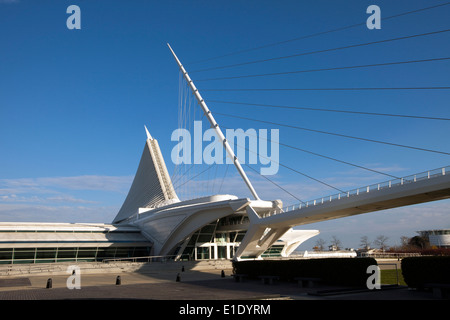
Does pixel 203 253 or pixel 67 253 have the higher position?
pixel 67 253

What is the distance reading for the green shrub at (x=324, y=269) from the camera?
59.2 ft

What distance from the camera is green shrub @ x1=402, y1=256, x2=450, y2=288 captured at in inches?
572

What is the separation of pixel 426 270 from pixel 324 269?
5485 millimetres

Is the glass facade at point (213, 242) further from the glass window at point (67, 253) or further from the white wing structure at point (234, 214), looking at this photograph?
the glass window at point (67, 253)

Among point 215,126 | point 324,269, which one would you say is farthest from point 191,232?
point 324,269

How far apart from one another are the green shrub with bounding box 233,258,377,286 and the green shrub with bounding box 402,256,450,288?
2.01 m

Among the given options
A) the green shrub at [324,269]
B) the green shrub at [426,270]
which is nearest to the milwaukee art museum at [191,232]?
the green shrub at [324,269]

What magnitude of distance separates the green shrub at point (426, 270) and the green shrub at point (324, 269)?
2.01 meters

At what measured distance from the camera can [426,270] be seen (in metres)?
15.2

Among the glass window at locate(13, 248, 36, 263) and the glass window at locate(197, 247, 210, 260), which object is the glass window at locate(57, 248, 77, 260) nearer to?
the glass window at locate(13, 248, 36, 263)

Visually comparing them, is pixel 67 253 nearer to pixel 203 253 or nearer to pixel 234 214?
pixel 203 253
